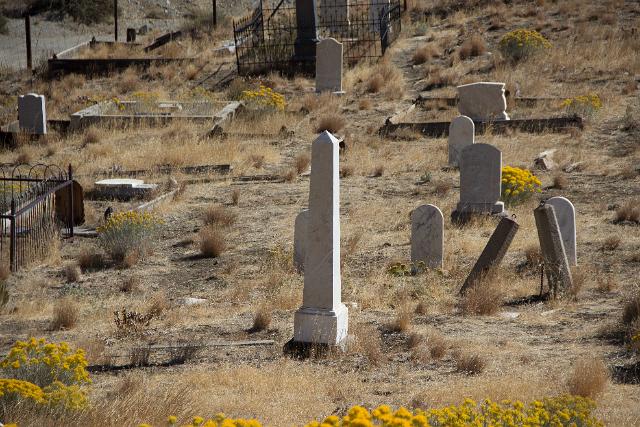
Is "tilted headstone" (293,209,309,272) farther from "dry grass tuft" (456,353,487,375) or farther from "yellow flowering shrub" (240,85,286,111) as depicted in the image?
"yellow flowering shrub" (240,85,286,111)

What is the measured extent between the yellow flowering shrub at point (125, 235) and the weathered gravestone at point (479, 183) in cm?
418

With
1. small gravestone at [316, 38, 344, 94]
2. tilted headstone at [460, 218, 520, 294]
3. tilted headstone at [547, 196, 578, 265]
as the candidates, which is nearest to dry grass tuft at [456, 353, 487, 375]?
tilted headstone at [460, 218, 520, 294]

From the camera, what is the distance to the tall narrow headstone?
8641 millimetres

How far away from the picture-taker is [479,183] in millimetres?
13852

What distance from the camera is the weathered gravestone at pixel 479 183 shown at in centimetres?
1376

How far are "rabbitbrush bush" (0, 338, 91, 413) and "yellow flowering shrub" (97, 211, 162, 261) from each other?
542cm

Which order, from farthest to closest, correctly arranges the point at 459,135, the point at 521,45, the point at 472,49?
the point at 472,49 < the point at 521,45 < the point at 459,135

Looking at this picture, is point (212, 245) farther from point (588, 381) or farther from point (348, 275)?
point (588, 381)

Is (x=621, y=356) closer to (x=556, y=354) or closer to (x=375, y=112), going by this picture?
(x=556, y=354)

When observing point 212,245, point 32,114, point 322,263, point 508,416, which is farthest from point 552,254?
point 32,114

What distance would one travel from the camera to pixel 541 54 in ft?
87.6

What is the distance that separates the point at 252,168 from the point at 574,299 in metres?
9.03

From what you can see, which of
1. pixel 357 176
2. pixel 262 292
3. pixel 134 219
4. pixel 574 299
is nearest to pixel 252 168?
pixel 357 176

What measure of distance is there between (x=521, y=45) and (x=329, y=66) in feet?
17.5
